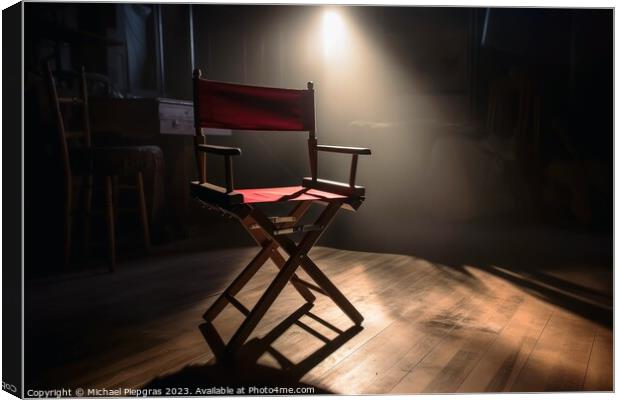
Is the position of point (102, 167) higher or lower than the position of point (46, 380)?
higher

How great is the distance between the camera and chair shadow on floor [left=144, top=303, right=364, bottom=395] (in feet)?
6.00

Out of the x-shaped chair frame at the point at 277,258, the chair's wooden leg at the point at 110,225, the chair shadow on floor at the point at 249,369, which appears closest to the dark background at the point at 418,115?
the chair's wooden leg at the point at 110,225

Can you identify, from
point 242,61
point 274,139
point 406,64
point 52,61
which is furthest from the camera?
point 52,61

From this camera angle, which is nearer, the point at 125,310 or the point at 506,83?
the point at 125,310

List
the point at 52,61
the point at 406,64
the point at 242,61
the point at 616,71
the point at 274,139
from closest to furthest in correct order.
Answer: the point at 616,71, the point at 406,64, the point at 242,61, the point at 274,139, the point at 52,61

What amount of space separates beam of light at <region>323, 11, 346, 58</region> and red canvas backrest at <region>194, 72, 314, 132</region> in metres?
0.32

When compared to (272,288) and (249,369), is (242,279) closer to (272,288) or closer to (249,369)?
(272,288)

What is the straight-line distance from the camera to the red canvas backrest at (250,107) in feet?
7.52

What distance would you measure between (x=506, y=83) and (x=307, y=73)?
50.4 inches

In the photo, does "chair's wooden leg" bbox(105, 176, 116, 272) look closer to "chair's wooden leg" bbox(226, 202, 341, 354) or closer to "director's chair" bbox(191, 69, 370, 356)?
"director's chair" bbox(191, 69, 370, 356)

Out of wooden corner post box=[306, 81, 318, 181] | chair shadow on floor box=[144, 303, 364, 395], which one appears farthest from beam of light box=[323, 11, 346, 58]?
chair shadow on floor box=[144, 303, 364, 395]

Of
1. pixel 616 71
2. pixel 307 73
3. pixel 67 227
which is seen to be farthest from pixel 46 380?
pixel 616 71

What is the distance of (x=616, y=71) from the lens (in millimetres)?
2225

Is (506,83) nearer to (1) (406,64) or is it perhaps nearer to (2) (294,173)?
(1) (406,64)
